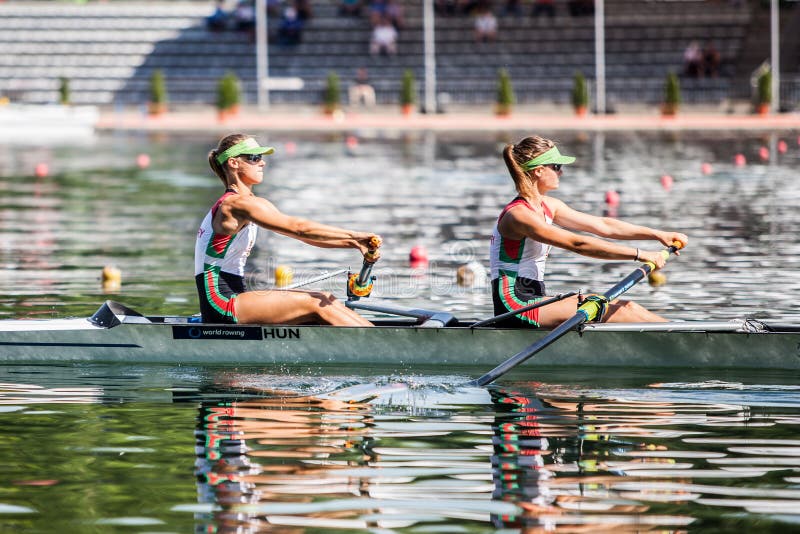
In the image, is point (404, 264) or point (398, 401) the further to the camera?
point (404, 264)

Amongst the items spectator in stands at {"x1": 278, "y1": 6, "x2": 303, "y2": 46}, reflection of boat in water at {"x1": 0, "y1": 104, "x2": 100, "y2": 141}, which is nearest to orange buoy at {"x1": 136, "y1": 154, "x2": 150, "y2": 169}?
reflection of boat in water at {"x1": 0, "y1": 104, "x2": 100, "y2": 141}

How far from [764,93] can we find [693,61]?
4.18 meters

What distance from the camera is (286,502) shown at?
249 inches

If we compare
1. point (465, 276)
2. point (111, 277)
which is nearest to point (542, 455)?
point (465, 276)

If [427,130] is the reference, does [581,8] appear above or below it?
above

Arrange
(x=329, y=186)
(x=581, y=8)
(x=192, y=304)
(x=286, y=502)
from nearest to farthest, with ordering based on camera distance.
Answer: (x=286, y=502)
(x=192, y=304)
(x=329, y=186)
(x=581, y=8)

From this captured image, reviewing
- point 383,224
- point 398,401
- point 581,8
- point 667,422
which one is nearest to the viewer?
point 667,422

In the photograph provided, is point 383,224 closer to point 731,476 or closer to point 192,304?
point 192,304

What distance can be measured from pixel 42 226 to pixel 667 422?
11862 millimetres

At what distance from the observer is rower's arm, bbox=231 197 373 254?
29.3ft

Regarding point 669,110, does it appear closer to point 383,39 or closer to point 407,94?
point 407,94

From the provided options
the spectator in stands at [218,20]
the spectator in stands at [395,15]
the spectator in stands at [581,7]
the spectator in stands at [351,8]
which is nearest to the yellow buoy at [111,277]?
the spectator in stands at [581,7]

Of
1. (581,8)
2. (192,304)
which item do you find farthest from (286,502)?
(581,8)

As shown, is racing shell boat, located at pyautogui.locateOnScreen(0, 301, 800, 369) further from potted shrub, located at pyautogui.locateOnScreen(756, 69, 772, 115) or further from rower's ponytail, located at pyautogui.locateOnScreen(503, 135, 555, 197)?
potted shrub, located at pyautogui.locateOnScreen(756, 69, 772, 115)
